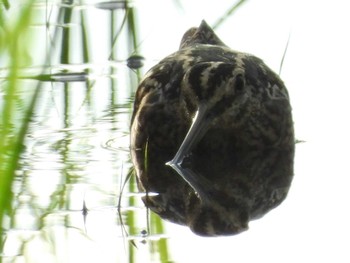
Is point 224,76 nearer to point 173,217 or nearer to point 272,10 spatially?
point 173,217

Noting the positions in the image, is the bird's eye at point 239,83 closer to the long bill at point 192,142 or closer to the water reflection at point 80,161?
the long bill at point 192,142

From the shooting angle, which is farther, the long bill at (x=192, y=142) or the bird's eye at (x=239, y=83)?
the bird's eye at (x=239, y=83)

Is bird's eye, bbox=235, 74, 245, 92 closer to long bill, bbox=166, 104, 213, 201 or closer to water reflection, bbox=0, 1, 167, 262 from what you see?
long bill, bbox=166, 104, 213, 201

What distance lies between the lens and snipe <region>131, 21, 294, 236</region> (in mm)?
6199

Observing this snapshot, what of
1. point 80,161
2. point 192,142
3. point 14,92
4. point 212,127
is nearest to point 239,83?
point 212,127

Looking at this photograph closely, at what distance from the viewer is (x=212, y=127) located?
268 inches

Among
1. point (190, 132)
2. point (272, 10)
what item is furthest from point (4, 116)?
point (272, 10)

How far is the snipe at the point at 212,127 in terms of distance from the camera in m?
6.20

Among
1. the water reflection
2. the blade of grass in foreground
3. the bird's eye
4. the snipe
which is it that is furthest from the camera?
the bird's eye

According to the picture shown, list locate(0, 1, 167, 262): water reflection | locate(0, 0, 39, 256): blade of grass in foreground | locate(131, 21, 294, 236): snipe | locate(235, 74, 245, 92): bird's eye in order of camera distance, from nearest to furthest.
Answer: locate(0, 0, 39, 256): blade of grass in foreground
locate(0, 1, 167, 262): water reflection
locate(131, 21, 294, 236): snipe
locate(235, 74, 245, 92): bird's eye

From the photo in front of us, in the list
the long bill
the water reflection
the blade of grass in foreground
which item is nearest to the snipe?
the long bill

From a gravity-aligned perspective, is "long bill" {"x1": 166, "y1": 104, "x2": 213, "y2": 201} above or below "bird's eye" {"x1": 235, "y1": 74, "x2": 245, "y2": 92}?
below

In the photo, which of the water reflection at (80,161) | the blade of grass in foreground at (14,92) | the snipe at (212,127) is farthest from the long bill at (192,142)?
the blade of grass in foreground at (14,92)

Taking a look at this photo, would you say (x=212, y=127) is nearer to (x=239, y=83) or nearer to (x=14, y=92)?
(x=239, y=83)
